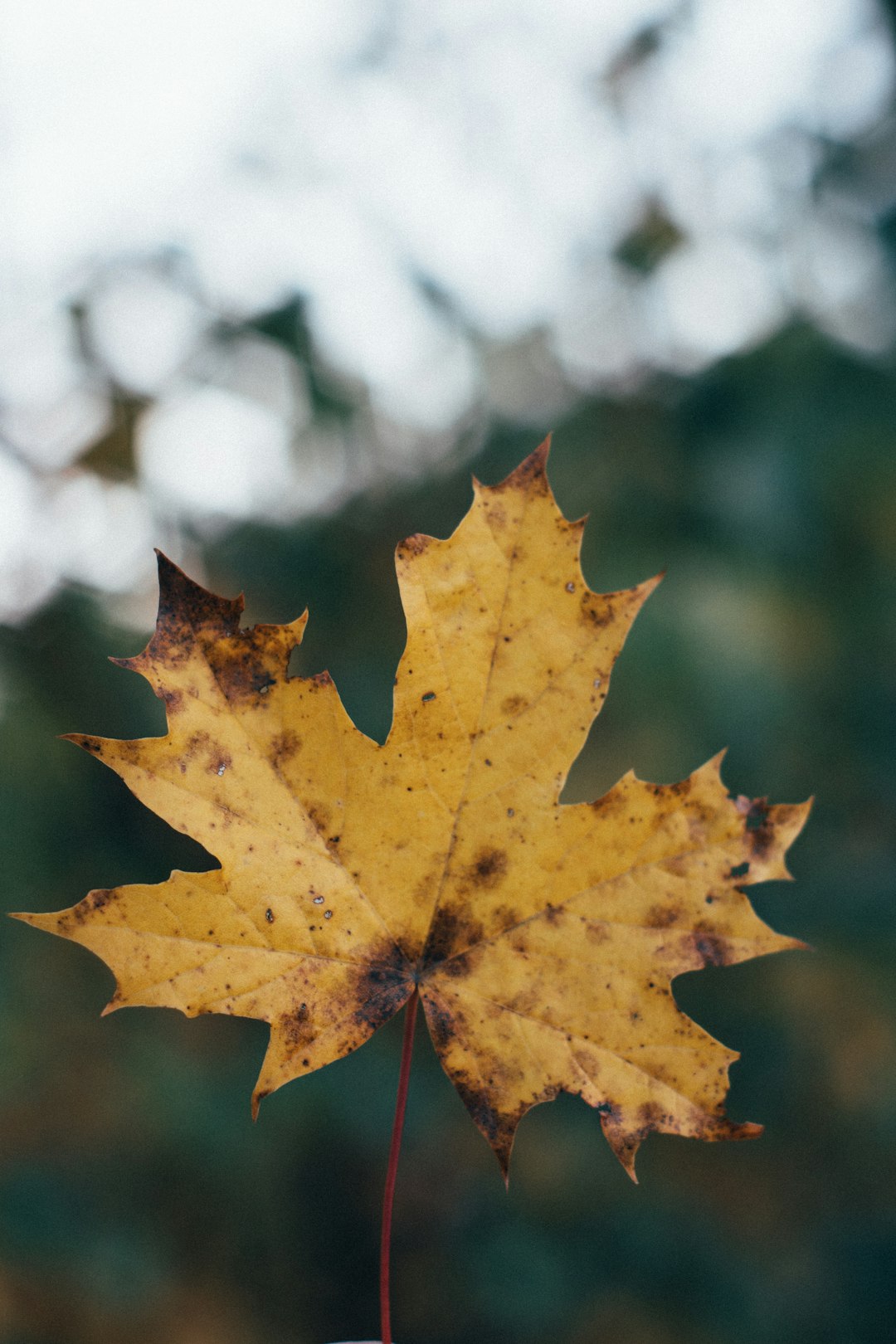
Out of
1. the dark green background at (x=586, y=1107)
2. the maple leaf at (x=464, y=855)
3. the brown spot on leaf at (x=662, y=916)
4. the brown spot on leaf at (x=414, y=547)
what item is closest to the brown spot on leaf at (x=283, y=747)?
the maple leaf at (x=464, y=855)

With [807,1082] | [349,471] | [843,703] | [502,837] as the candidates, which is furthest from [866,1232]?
[349,471]

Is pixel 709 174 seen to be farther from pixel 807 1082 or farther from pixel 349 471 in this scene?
pixel 807 1082

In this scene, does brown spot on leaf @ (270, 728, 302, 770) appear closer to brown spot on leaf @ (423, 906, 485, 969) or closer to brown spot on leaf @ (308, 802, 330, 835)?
brown spot on leaf @ (308, 802, 330, 835)

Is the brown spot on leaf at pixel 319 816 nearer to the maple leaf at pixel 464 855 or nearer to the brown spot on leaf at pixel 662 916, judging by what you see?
the maple leaf at pixel 464 855

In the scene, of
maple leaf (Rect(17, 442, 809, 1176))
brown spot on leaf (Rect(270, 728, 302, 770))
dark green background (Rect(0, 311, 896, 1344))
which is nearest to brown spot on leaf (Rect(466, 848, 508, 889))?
maple leaf (Rect(17, 442, 809, 1176))

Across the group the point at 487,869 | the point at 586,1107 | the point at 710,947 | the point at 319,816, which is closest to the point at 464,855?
the point at 487,869

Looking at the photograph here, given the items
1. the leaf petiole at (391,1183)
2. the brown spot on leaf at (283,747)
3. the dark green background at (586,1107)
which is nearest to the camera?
the leaf petiole at (391,1183)
